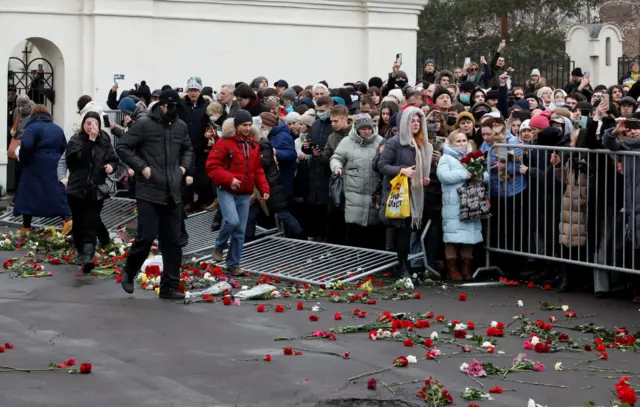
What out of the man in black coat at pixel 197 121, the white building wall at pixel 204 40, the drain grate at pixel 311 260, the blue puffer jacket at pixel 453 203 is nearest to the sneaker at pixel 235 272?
the drain grate at pixel 311 260

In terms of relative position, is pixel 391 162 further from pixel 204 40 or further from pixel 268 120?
pixel 204 40

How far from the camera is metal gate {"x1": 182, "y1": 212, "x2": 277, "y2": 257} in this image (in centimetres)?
1575

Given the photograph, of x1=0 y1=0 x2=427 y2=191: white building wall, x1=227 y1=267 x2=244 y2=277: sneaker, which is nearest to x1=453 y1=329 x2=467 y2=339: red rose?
x1=227 y1=267 x2=244 y2=277: sneaker

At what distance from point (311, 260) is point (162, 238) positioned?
245 cm

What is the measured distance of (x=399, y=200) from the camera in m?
13.8

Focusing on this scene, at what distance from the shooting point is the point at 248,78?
26.0m

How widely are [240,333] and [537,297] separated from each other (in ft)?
11.2

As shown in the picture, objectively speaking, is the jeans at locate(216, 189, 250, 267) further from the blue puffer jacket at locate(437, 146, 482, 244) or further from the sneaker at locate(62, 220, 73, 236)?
the sneaker at locate(62, 220, 73, 236)

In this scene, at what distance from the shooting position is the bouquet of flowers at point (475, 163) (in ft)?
45.6

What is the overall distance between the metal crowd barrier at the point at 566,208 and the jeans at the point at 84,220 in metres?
4.35

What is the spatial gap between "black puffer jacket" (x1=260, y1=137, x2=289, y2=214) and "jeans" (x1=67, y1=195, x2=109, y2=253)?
1.89 metres

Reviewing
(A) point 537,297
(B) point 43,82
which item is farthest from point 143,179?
(B) point 43,82

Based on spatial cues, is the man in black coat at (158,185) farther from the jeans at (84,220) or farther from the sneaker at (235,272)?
the jeans at (84,220)

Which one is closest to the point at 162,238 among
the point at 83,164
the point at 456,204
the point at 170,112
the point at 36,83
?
the point at 170,112
